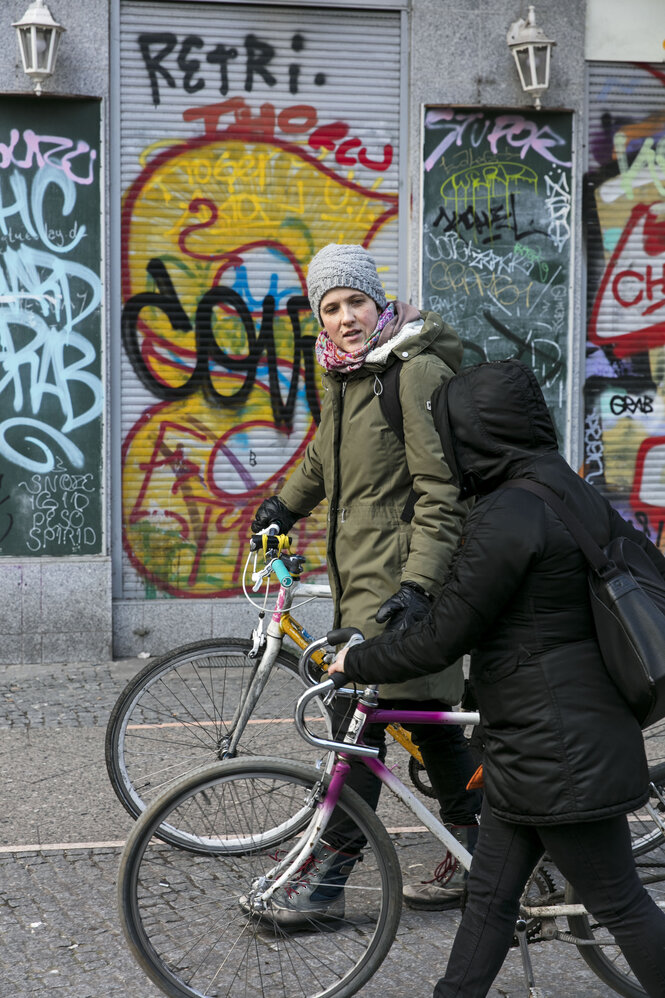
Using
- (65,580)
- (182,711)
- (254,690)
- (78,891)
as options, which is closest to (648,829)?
(254,690)

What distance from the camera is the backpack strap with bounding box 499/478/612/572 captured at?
290cm

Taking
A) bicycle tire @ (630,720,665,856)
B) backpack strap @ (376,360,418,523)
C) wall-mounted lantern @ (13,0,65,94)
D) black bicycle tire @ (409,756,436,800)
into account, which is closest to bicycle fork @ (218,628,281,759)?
black bicycle tire @ (409,756,436,800)

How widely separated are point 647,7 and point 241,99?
2836 mm

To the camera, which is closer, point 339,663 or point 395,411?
point 339,663

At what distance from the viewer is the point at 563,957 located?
12.8 feet

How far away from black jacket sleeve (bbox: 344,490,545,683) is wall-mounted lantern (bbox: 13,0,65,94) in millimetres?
5661

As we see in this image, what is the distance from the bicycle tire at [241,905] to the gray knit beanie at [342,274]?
1.60 meters

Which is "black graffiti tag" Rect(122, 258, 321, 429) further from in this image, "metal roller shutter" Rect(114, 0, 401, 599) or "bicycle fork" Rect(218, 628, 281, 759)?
"bicycle fork" Rect(218, 628, 281, 759)

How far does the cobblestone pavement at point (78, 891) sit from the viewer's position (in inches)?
146

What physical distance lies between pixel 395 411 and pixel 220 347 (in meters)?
4.42

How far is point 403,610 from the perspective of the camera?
3.47 m

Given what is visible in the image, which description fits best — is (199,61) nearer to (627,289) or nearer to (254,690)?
(627,289)

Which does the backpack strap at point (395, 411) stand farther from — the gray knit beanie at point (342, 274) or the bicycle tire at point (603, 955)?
the bicycle tire at point (603, 955)

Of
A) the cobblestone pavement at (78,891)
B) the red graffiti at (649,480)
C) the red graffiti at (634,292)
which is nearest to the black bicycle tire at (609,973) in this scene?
the cobblestone pavement at (78,891)
